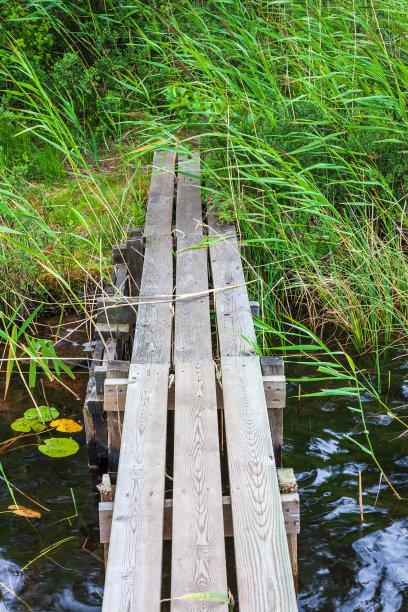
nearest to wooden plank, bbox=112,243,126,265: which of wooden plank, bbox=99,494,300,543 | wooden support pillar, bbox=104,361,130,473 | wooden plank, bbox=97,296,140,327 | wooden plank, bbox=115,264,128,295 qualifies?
wooden plank, bbox=115,264,128,295

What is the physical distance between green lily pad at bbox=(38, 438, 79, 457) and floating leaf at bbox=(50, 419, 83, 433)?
0.09 m

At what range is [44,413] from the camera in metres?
3.76

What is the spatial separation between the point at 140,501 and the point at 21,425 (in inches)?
72.0

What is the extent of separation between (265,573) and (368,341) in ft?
8.80

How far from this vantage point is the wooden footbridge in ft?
5.77

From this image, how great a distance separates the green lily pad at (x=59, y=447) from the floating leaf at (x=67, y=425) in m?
0.09

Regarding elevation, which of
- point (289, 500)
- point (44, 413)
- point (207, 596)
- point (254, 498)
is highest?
point (207, 596)

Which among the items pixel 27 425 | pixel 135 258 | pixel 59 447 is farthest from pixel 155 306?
pixel 27 425

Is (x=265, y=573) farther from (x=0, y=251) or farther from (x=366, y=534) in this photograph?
(x=0, y=251)

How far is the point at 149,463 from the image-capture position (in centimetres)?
221

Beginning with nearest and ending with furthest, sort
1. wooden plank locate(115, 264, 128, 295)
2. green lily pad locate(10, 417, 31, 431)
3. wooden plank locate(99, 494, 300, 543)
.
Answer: wooden plank locate(99, 494, 300, 543) < green lily pad locate(10, 417, 31, 431) < wooden plank locate(115, 264, 128, 295)

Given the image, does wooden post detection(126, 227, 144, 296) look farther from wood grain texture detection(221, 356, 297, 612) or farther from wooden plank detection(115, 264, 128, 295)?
wood grain texture detection(221, 356, 297, 612)

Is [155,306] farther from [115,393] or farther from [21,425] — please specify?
[21,425]

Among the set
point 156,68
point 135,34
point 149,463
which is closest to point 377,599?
point 149,463
